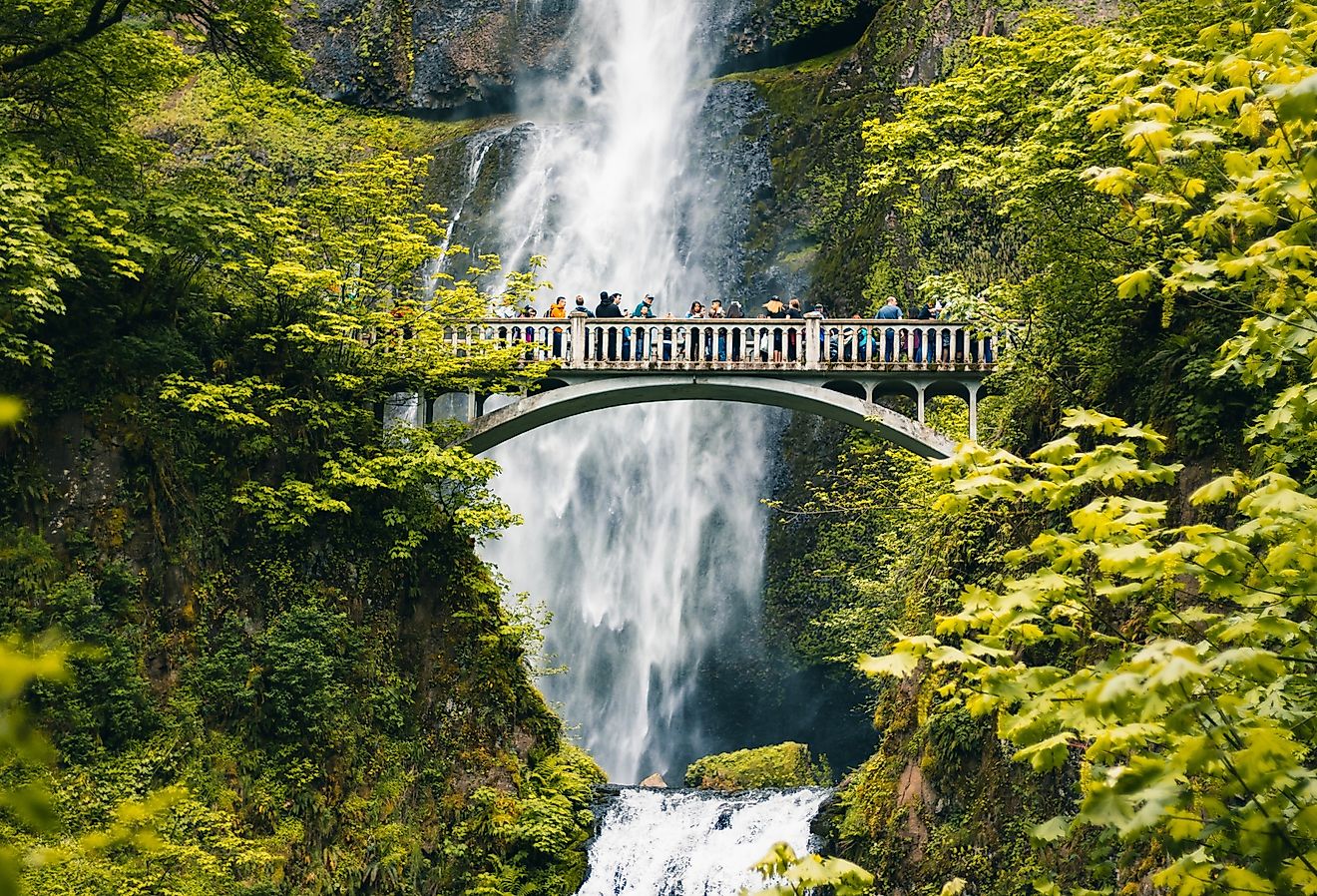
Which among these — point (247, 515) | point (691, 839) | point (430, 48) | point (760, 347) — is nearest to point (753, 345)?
point (760, 347)

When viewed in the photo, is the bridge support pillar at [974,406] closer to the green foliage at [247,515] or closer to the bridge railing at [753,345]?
the bridge railing at [753,345]

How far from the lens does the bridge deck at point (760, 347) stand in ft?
66.5

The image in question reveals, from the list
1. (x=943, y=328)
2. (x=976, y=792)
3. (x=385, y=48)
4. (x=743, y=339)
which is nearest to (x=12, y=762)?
(x=976, y=792)

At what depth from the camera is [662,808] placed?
2050 centimetres

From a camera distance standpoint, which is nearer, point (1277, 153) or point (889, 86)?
point (1277, 153)

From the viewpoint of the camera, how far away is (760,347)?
2111 centimetres

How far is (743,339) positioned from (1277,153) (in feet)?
50.4

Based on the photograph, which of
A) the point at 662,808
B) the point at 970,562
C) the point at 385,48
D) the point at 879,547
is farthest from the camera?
the point at 385,48

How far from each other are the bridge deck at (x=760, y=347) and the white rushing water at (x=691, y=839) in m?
6.86

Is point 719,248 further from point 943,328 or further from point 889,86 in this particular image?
point 943,328

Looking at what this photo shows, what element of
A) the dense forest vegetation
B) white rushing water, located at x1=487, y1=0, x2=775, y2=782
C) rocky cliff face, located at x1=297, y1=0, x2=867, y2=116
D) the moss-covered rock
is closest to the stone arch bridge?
the dense forest vegetation

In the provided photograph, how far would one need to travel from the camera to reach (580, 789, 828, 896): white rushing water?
19141 mm

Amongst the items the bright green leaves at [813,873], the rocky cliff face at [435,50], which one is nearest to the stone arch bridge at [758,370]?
the bright green leaves at [813,873]

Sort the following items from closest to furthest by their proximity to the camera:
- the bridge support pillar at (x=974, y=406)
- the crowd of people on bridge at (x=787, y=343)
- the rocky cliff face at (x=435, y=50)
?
the bridge support pillar at (x=974, y=406) → the crowd of people on bridge at (x=787, y=343) → the rocky cliff face at (x=435, y=50)
